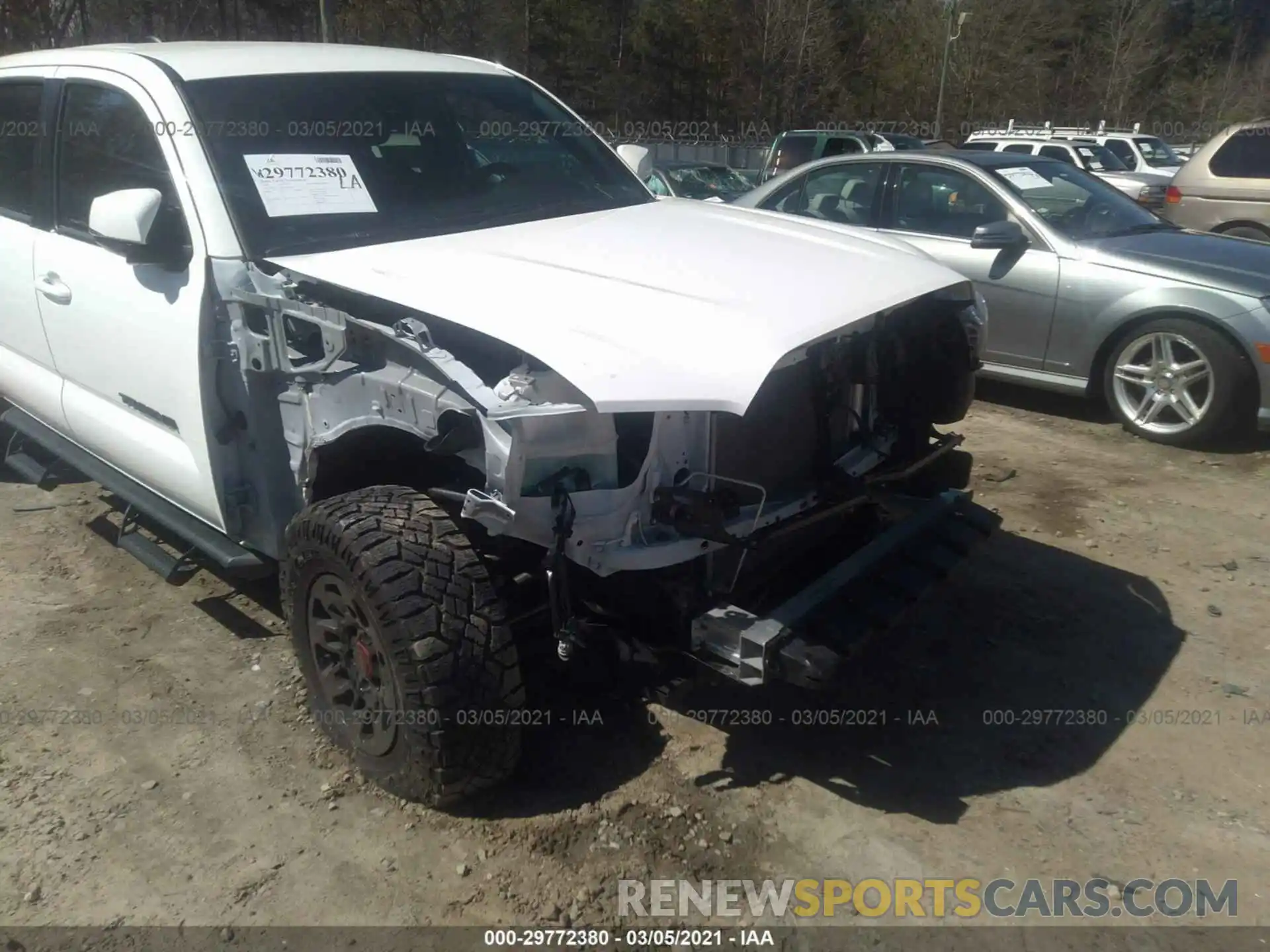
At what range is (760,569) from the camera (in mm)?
3037

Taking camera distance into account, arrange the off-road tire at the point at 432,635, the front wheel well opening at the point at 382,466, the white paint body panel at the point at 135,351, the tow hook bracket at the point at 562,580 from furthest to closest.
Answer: the white paint body panel at the point at 135,351 < the front wheel well opening at the point at 382,466 < the off-road tire at the point at 432,635 < the tow hook bracket at the point at 562,580

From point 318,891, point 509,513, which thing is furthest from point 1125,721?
point 318,891

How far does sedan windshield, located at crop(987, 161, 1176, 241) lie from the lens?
254 inches

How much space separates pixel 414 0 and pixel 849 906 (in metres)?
32.3

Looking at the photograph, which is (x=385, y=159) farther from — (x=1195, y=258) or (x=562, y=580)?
(x=1195, y=258)

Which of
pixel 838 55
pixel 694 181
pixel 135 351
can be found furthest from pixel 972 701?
pixel 838 55

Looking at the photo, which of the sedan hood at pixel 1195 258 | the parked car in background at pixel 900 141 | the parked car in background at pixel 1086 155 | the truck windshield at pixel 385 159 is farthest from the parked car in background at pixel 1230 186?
the parked car in background at pixel 900 141

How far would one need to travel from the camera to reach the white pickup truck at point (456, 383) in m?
2.58

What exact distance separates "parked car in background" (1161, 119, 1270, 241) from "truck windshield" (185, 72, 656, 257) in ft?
26.7

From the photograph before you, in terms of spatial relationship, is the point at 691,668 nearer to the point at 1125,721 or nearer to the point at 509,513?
the point at 509,513

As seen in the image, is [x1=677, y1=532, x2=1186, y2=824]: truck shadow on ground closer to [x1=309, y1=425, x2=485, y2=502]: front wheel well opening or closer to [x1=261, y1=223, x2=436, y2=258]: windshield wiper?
[x1=309, y1=425, x2=485, y2=502]: front wheel well opening

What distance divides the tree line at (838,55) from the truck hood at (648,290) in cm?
2670

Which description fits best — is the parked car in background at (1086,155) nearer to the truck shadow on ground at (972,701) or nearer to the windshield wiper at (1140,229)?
the windshield wiper at (1140,229)

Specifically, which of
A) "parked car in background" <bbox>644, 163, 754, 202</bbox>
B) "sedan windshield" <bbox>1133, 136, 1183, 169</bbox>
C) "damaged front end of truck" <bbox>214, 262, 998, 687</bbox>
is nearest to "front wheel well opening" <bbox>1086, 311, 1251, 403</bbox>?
"damaged front end of truck" <bbox>214, 262, 998, 687</bbox>
